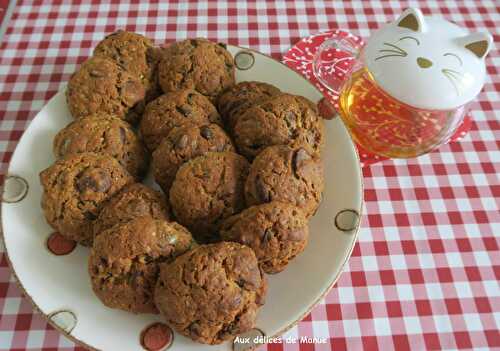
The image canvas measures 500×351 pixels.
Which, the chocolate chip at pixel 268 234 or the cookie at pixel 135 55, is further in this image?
the cookie at pixel 135 55

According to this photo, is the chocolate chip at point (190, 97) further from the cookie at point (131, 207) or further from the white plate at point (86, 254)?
the white plate at point (86, 254)

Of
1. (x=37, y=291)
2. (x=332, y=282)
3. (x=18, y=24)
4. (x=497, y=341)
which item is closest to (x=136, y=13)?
(x=18, y=24)

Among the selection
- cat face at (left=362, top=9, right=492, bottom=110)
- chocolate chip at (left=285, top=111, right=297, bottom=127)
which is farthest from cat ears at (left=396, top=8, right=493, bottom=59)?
chocolate chip at (left=285, top=111, right=297, bottom=127)

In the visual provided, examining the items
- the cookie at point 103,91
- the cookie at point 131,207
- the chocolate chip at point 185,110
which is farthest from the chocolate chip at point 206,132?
the cookie at point 103,91

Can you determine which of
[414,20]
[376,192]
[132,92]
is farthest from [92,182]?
[414,20]

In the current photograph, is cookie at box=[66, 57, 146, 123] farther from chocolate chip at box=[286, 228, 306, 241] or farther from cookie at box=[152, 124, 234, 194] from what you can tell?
chocolate chip at box=[286, 228, 306, 241]

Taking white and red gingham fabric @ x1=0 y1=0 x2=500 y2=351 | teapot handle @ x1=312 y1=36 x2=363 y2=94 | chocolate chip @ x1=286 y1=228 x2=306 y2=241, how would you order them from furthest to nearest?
1. teapot handle @ x1=312 y1=36 x2=363 y2=94
2. white and red gingham fabric @ x1=0 y1=0 x2=500 y2=351
3. chocolate chip @ x1=286 y1=228 x2=306 y2=241

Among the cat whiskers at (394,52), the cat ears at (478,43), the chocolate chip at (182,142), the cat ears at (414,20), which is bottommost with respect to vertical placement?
the chocolate chip at (182,142)
